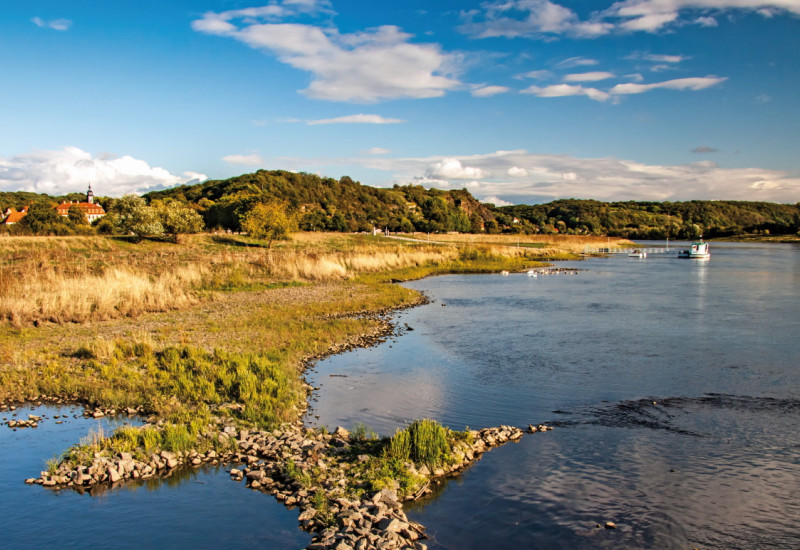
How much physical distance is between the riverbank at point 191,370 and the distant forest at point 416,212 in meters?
44.0

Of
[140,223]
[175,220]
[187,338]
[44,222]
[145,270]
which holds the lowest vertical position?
[187,338]

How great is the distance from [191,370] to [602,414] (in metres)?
8.85

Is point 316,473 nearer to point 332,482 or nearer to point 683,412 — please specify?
point 332,482

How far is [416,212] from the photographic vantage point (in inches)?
5674

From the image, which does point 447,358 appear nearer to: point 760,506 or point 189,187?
point 760,506

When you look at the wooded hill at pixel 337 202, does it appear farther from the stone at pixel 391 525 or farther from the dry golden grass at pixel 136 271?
the stone at pixel 391 525

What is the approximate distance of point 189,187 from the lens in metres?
131

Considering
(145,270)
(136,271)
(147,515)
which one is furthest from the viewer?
(145,270)

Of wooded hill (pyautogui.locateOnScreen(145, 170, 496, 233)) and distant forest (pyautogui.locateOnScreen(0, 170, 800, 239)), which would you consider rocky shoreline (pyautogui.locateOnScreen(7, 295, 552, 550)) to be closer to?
distant forest (pyautogui.locateOnScreen(0, 170, 800, 239))

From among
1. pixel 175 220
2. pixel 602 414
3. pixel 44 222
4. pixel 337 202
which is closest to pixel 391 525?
pixel 602 414

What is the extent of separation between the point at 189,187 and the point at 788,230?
5548 inches

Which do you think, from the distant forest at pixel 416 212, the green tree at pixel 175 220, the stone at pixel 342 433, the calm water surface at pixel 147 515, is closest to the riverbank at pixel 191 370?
the stone at pixel 342 433

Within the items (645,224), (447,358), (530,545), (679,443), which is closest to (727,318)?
(447,358)

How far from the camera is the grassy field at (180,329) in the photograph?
11.0m
